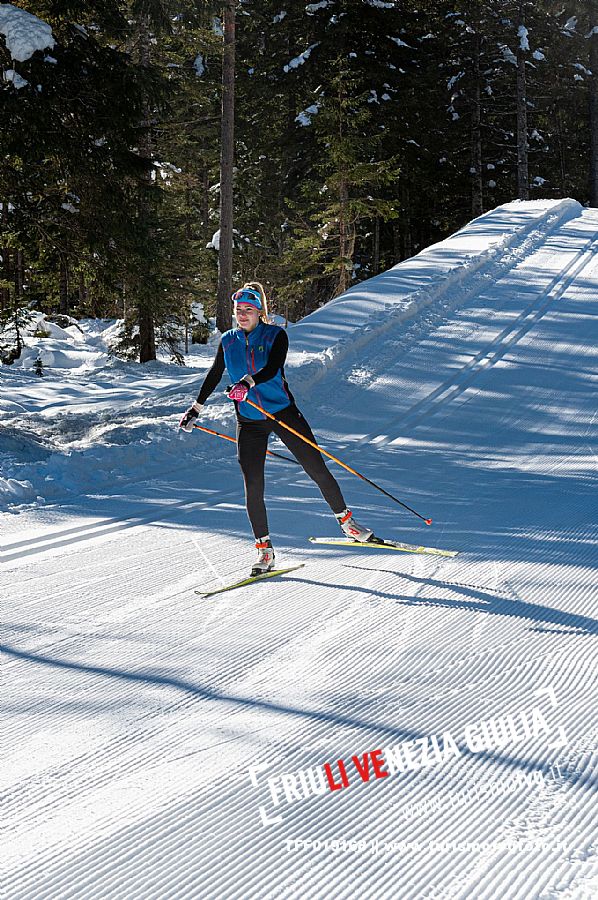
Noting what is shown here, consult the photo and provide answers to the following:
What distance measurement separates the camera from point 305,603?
518cm

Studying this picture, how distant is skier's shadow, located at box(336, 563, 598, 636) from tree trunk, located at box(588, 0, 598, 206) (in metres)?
35.4

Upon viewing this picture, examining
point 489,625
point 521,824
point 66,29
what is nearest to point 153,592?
point 489,625

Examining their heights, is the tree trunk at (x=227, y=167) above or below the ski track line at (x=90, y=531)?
above

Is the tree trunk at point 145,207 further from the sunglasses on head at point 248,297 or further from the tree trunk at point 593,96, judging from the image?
the tree trunk at point 593,96

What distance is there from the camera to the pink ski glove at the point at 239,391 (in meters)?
5.50

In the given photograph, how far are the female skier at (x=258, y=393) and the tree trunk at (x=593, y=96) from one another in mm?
34964

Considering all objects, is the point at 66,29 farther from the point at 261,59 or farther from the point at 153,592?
the point at 261,59

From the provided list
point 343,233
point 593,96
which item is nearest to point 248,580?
point 343,233

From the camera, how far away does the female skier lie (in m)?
5.66

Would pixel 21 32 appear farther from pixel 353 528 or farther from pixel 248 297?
pixel 353 528

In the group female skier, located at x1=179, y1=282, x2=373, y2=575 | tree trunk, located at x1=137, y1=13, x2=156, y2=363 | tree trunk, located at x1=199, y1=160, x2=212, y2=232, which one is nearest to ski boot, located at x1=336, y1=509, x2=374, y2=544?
female skier, located at x1=179, y1=282, x2=373, y2=575

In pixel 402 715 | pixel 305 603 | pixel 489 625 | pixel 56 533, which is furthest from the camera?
pixel 56 533

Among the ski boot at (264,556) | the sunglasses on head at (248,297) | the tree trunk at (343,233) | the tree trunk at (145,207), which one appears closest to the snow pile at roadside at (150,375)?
the tree trunk at (145,207)

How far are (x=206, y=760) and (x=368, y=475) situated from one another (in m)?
5.30
